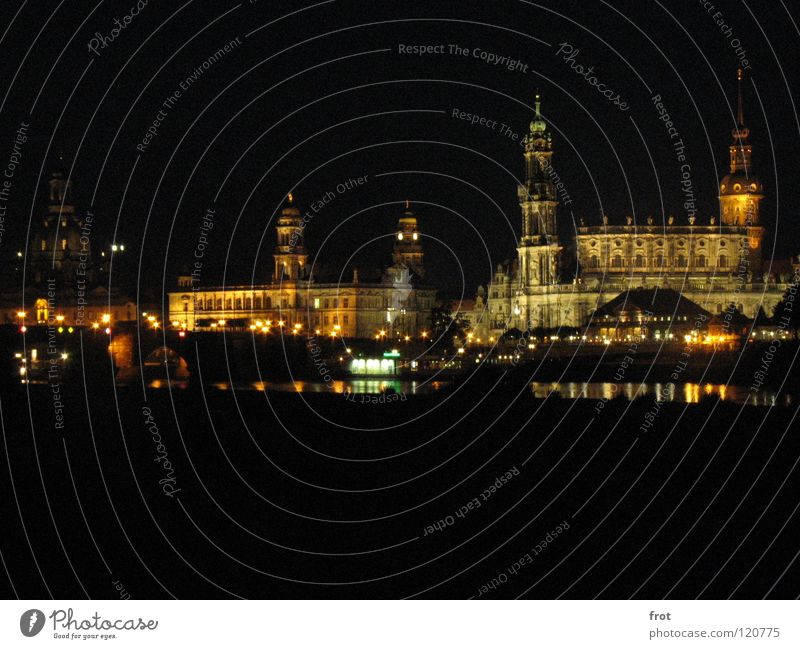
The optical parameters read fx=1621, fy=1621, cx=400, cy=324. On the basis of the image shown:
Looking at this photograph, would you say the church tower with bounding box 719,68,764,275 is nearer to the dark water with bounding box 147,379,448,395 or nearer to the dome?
the dome

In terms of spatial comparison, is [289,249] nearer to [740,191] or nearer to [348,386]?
[740,191]

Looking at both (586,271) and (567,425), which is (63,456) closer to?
(567,425)

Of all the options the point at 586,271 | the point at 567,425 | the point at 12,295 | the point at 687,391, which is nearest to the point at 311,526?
the point at 567,425

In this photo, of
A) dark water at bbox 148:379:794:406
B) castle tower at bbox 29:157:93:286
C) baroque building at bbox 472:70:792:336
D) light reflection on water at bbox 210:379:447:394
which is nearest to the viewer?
dark water at bbox 148:379:794:406

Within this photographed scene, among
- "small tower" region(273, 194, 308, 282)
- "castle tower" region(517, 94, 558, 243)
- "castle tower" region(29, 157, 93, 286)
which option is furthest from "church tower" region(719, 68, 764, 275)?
"castle tower" region(29, 157, 93, 286)

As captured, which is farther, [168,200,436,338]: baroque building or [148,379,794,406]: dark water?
[168,200,436,338]: baroque building

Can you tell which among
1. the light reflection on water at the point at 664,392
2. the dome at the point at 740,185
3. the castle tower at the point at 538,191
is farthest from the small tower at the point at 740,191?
the light reflection on water at the point at 664,392

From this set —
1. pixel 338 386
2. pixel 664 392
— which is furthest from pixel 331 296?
pixel 664 392
